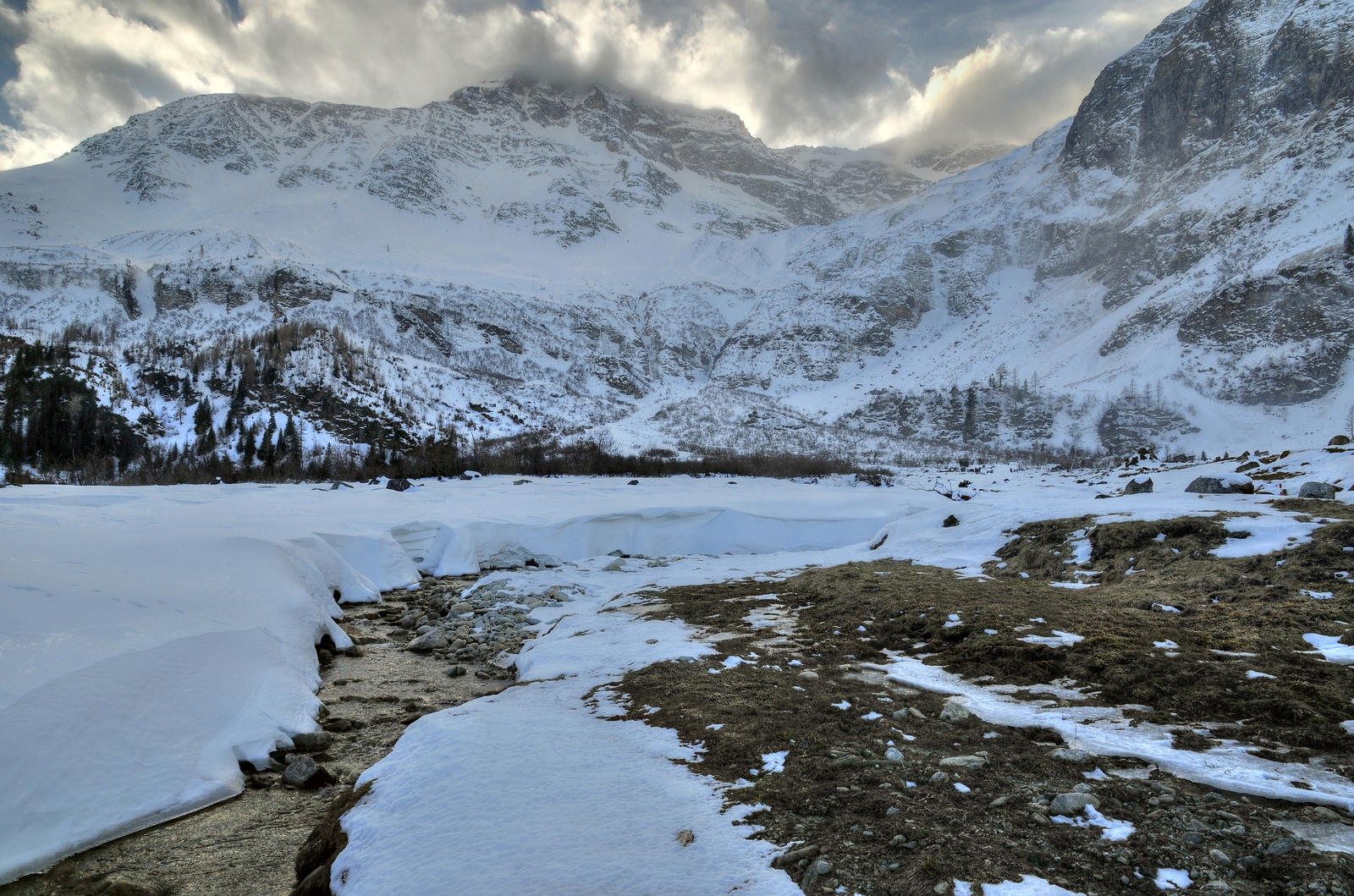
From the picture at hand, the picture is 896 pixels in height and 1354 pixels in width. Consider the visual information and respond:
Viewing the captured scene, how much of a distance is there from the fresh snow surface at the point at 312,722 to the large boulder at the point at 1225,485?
526 millimetres

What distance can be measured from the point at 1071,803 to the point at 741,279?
544ft

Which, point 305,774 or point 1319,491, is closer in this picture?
point 305,774

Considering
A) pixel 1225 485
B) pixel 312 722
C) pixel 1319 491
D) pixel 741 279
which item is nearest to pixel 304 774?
pixel 312 722

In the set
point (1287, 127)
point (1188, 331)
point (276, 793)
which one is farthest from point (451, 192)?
point (276, 793)

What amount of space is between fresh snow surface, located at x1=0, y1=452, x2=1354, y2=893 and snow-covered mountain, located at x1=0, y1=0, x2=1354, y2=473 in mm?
50954

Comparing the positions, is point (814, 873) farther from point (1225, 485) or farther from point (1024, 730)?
point (1225, 485)

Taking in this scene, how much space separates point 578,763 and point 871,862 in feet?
7.96

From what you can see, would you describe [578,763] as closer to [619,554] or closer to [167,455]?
[619,554]

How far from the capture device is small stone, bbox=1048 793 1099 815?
11.2 ft

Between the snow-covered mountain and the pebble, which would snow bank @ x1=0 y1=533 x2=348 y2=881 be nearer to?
the pebble

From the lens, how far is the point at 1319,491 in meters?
11.5

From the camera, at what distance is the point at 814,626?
949cm

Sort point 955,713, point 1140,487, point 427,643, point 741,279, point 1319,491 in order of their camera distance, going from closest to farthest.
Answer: point 955,713, point 427,643, point 1319,491, point 1140,487, point 741,279

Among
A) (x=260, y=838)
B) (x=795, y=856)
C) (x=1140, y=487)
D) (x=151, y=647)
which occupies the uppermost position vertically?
(x=1140, y=487)
